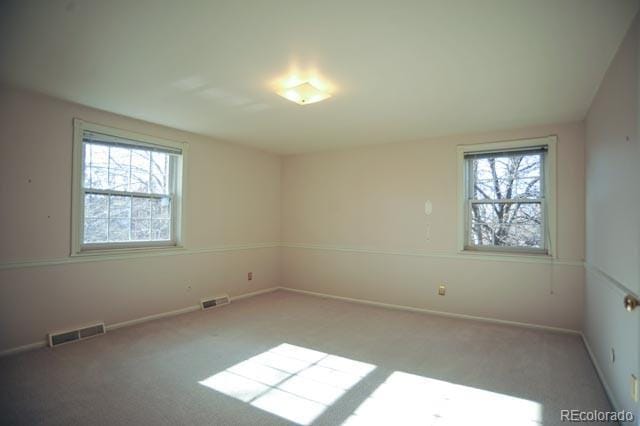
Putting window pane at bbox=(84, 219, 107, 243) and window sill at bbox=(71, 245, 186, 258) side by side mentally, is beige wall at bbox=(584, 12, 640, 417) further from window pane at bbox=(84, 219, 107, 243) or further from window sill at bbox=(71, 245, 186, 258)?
window pane at bbox=(84, 219, 107, 243)

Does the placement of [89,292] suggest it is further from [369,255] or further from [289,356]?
[369,255]

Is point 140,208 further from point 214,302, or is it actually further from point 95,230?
point 214,302

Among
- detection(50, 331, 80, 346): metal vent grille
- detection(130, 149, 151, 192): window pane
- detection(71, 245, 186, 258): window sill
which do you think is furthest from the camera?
detection(130, 149, 151, 192): window pane

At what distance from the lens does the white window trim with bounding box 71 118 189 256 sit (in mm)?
3441

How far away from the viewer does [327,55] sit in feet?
7.78

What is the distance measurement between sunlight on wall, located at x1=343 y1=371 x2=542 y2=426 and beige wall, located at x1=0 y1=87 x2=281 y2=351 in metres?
2.92

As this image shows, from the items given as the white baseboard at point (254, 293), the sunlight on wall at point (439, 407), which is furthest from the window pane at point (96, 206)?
the sunlight on wall at point (439, 407)

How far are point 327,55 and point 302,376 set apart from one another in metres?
2.39

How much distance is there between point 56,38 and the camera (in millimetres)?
2201

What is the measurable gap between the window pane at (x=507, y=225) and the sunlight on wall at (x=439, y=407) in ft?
7.32

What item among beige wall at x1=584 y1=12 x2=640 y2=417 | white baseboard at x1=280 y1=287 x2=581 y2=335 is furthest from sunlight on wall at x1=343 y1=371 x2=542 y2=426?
white baseboard at x1=280 y1=287 x2=581 y2=335

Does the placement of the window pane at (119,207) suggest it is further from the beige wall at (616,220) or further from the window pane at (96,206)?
the beige wall at (616,220)

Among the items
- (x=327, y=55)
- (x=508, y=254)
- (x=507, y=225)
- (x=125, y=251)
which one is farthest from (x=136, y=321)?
(x=507, y=225)

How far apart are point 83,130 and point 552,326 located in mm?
5390
